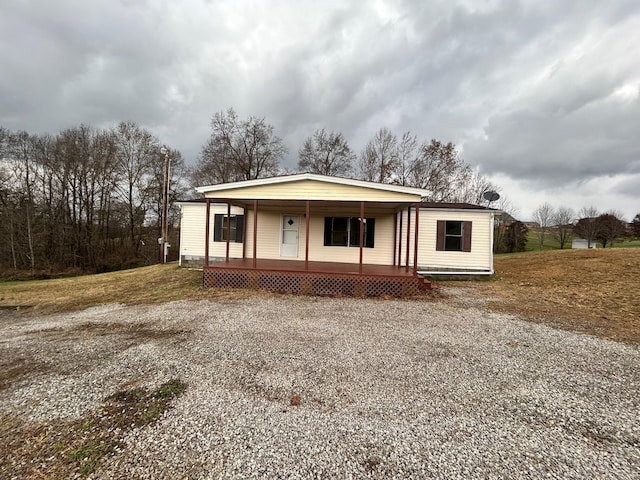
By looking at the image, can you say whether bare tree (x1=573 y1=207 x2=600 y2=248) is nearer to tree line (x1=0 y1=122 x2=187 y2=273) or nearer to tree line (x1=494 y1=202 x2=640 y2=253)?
tree line (x1=494 y1=202 x2=640 y2=253)

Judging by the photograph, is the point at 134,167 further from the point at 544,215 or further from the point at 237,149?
the point at 544,215

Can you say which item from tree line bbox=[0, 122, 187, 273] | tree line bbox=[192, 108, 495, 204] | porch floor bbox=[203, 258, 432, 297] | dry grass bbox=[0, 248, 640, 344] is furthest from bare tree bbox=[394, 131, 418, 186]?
tree line bbox=[0, 122, 187, 273]

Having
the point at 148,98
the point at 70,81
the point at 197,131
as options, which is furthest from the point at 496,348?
the point at 197,131

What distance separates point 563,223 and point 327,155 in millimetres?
26993

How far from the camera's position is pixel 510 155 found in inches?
1035

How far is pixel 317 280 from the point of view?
8.20 meters

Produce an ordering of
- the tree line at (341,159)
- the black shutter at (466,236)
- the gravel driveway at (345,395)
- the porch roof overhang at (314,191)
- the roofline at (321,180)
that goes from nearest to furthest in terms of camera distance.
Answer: the gravel driveway at (345,395)
the roofline at (321,180)
the porch roof overhang at (314,191)
the black shutter at (466,236)
the tree line at (341,159)

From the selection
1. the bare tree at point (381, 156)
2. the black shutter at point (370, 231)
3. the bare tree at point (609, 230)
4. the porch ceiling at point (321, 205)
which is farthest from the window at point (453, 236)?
the bare tree at point (609, 230)

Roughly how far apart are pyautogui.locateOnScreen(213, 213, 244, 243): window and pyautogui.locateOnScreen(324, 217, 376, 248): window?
11.7 ft

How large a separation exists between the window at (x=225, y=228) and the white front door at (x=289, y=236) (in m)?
1.77

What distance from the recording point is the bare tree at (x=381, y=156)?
22.9 meters

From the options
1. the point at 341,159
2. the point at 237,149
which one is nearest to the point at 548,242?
the point at 341,159

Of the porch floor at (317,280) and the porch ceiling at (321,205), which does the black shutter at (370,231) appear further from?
the porch floor at (317,280)

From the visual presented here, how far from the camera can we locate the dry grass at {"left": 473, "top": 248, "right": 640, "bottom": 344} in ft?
18.7
